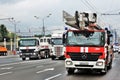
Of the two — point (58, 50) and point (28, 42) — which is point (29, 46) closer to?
point (28, 42)

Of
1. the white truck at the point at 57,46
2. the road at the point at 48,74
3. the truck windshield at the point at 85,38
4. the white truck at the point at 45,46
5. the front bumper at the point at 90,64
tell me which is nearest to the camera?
the road at the point at 48,74

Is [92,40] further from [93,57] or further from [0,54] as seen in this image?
[0,54]

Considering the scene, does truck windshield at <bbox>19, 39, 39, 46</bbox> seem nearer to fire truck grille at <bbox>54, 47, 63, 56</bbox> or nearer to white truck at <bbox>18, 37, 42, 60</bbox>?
white truck at <bbox>18, 37, 42, 60</bbox>

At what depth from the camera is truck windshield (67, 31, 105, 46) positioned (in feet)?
69.6

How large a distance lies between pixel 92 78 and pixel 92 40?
2.43 m

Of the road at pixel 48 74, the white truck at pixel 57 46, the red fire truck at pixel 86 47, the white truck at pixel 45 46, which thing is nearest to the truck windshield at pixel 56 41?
the white truck at pixel 57 46

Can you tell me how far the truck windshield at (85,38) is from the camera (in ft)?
69.6

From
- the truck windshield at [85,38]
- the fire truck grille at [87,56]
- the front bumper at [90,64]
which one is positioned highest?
the truck windshield at [85,38]

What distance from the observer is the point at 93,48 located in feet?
69.0

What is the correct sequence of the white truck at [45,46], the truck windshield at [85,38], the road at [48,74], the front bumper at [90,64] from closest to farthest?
the road at [48,74]
the front bumper at [90,64]
the truck windshield at [85,38]
the white truck at [45,46]

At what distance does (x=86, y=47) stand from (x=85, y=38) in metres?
0.55

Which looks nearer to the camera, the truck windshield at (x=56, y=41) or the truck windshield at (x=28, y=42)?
the truck windshield at (x=56, y=41)

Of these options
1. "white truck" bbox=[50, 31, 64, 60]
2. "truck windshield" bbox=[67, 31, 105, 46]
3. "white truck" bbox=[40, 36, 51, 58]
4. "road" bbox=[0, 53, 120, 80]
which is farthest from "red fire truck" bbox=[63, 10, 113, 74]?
"white truck" bbox=[40, 36, 51, 58]

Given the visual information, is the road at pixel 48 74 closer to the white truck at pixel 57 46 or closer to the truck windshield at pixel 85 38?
the truck windshield at pixel 85 38
